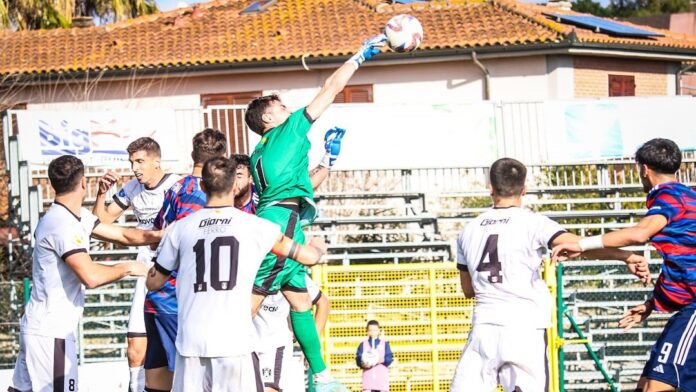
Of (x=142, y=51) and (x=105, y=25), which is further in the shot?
(x=105, y=25)

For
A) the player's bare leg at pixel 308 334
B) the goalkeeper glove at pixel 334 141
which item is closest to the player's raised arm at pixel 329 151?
the goalkeeper glove at pixel 334 141

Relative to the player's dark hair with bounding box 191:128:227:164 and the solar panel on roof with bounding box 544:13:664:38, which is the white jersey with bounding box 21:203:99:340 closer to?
the player's dark hair with bounding box 191:128:227:164

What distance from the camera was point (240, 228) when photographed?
21.7 ft

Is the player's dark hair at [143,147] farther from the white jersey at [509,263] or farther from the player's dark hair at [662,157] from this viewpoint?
the player's dark hair at [662,157]

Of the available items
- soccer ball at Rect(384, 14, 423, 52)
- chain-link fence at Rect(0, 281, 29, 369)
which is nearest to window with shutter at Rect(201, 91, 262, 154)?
chain-link fence at Rect(0, 281, 29, 369)

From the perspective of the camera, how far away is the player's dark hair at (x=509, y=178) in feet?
24.5

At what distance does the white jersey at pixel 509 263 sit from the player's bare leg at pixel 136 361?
3.12 m

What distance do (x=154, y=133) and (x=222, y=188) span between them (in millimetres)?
12278

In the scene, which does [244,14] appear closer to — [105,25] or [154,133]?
[105,25]

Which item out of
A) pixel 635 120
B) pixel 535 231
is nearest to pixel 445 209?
pixel 635 120

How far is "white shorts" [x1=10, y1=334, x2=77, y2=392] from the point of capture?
749 cm

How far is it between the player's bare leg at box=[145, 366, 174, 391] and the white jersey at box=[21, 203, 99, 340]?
897 millimetres

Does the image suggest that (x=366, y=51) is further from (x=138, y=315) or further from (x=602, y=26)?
(x=602, y=26)

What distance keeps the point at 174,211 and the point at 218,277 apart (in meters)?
1.73
